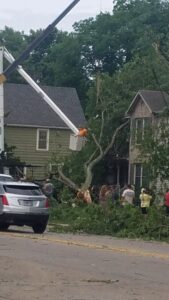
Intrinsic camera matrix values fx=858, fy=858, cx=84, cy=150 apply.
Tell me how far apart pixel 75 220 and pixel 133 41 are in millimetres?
52266

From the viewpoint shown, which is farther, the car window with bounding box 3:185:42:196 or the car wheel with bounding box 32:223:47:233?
the car wheel with bounding box 32:223:47:233

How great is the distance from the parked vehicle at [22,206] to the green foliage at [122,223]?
172cm

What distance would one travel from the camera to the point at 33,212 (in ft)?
87.7

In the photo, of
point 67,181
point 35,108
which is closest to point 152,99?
point 67,181

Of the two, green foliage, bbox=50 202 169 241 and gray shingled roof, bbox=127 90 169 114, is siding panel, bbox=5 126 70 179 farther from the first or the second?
green foliage, bbox=50 202 169 241

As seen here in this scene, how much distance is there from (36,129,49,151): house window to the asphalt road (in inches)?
1526

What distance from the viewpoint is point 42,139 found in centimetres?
6269

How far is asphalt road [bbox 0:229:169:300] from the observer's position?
12.7 m

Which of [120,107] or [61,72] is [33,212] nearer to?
[120,107]

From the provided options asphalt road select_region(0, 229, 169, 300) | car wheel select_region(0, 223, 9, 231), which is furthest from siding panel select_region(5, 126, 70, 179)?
asphalt road select_region(0, 229, 169, 300)

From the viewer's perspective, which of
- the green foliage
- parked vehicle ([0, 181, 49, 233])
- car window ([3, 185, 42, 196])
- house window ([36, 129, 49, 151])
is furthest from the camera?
house window ([36, 129, 49, 151])

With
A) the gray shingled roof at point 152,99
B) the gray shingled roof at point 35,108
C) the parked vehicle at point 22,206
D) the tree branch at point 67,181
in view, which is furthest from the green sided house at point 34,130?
the parked vehicle at point 22,206

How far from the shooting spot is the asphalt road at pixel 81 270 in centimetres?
1266

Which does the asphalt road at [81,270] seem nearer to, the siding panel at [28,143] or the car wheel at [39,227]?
the car wheel at [39,227]
